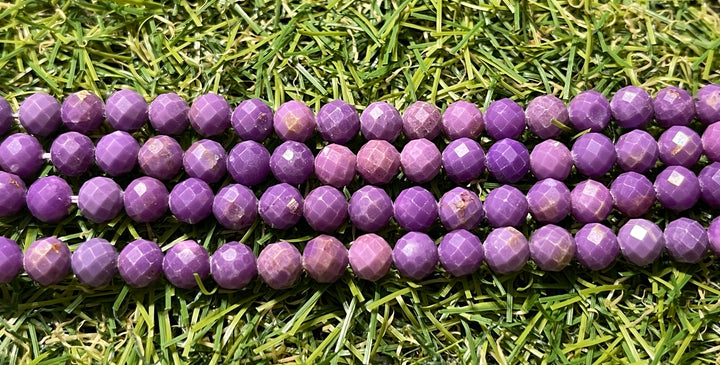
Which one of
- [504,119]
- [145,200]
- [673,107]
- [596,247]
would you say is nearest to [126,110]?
[145,200]

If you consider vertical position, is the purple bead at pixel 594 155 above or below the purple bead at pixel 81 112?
below

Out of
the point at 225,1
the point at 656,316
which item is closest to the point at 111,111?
the point at 225,1

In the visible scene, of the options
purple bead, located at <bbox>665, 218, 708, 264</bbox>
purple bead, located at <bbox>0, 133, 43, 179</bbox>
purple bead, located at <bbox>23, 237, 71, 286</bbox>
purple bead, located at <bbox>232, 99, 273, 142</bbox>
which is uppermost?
purple bead, located at <bbox>232, 99, 273, 142</bbox>

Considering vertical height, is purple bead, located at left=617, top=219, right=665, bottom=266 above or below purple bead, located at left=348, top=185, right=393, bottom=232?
below

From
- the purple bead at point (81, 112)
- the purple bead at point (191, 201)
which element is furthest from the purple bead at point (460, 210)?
the purple bead at point (81, 112)

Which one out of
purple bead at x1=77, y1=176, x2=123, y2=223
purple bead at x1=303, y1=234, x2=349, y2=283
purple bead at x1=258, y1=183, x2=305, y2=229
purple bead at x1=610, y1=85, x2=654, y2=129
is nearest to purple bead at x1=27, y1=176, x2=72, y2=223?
purple bead at x1=77, y1=176, x2=123, y2=223

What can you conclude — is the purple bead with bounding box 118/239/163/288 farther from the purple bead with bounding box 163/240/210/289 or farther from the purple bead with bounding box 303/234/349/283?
the purple bead with bounding box 303/234/349/283

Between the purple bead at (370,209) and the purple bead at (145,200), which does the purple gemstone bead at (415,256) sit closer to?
the purple bead at (370,209)

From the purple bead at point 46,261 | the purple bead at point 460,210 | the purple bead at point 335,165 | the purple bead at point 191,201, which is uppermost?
the purple bead at point 335,165
